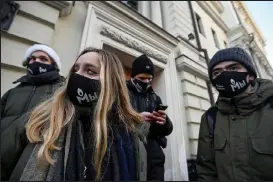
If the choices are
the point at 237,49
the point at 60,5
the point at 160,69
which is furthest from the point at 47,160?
the point at 160,69

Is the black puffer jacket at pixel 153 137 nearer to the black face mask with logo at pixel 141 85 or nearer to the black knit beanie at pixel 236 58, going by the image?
the black face mask with logo at pixel 141 85

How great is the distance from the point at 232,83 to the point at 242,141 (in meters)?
0.37

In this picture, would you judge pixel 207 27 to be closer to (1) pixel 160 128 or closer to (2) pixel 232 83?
(2) pixel 232 83

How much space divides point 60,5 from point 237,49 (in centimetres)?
259

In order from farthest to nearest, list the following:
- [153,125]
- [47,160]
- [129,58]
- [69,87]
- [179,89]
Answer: [179,89] → [129,58] → [153,125] → [69,87] → [47,160]

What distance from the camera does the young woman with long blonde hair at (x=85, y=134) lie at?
25.8 inches

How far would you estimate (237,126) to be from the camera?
1.07 metres

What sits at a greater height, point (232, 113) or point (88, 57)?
point (88, 57)

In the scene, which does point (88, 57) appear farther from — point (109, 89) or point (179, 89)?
point (179, 89)

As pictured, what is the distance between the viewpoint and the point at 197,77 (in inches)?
146

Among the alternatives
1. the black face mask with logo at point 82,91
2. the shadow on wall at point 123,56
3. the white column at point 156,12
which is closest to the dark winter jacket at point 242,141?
the black face mask with logo at point 82,91

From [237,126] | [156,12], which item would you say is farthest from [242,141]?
[156,12]

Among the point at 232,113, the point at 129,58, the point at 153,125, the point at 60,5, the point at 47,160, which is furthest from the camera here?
the point at 129,58

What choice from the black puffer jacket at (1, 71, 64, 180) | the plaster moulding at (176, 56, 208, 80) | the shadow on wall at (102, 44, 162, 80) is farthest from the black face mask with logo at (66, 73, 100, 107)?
the plaster moulding at (176, 56, 208, 80)
